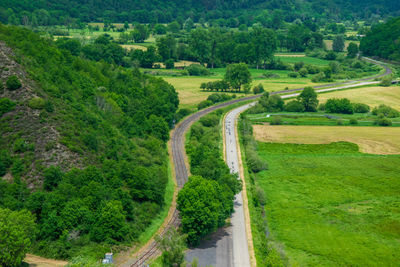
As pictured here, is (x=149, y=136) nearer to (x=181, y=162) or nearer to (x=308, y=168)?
(x=181, y=162)

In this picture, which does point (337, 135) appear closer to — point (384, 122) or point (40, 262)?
point (384, 122)

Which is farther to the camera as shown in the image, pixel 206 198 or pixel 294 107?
pixel 294 107

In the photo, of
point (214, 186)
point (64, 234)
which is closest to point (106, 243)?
point (64, 234)

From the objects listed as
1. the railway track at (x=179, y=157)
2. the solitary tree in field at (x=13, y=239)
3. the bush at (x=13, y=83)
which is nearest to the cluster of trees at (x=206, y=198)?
the railway track at (x=179, y=157)

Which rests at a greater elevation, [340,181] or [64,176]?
[64,176]

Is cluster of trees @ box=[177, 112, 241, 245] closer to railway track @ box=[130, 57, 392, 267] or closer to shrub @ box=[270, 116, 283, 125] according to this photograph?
railway track @ box=[130, 57, 392, 267]

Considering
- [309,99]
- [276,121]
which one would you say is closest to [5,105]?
[276,121]

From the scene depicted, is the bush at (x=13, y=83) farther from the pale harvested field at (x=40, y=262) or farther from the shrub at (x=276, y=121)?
the shrub at (x=276, y=121)
